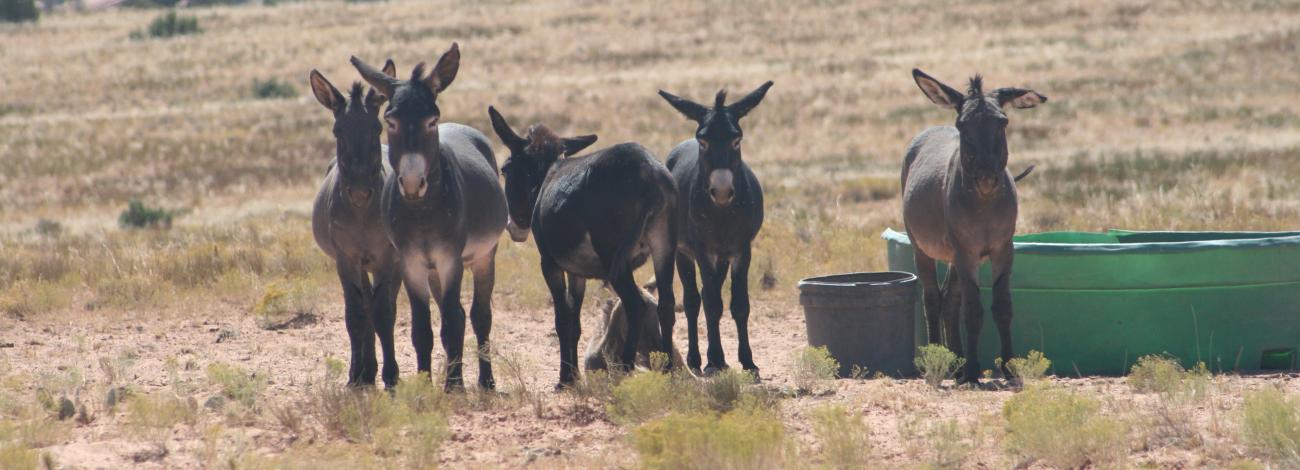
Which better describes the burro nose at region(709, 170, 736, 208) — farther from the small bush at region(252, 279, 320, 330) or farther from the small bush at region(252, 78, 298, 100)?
the small bush at region(252, 78, 298, 100)

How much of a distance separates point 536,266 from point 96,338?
5.70 metres

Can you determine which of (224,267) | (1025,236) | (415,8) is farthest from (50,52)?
A: (1025,236)

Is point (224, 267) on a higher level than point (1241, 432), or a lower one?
lower

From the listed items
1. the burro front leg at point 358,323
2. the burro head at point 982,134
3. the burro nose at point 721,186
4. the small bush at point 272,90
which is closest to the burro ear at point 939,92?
the burro head at point 982,134

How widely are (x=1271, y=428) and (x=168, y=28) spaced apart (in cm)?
7907

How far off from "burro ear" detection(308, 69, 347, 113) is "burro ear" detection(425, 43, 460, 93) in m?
0.59

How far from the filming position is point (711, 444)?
22.2 feet

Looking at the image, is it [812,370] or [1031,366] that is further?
[812,370]

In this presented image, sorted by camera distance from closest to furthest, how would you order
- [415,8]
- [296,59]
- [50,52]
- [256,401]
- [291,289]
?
1. [256,401]
2. [291,289]
3. [296,59]
4. [50,52]
5. [415,8]

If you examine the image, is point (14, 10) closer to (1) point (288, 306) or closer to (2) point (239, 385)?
(1) point (288, 306)

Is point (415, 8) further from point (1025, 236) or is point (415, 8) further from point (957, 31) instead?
point (1025, 236)

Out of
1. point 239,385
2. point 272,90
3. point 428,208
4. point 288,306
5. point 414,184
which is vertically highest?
point 414,184

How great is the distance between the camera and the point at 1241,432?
281 inches

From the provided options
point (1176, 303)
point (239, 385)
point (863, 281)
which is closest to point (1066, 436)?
point (1176, 303)
